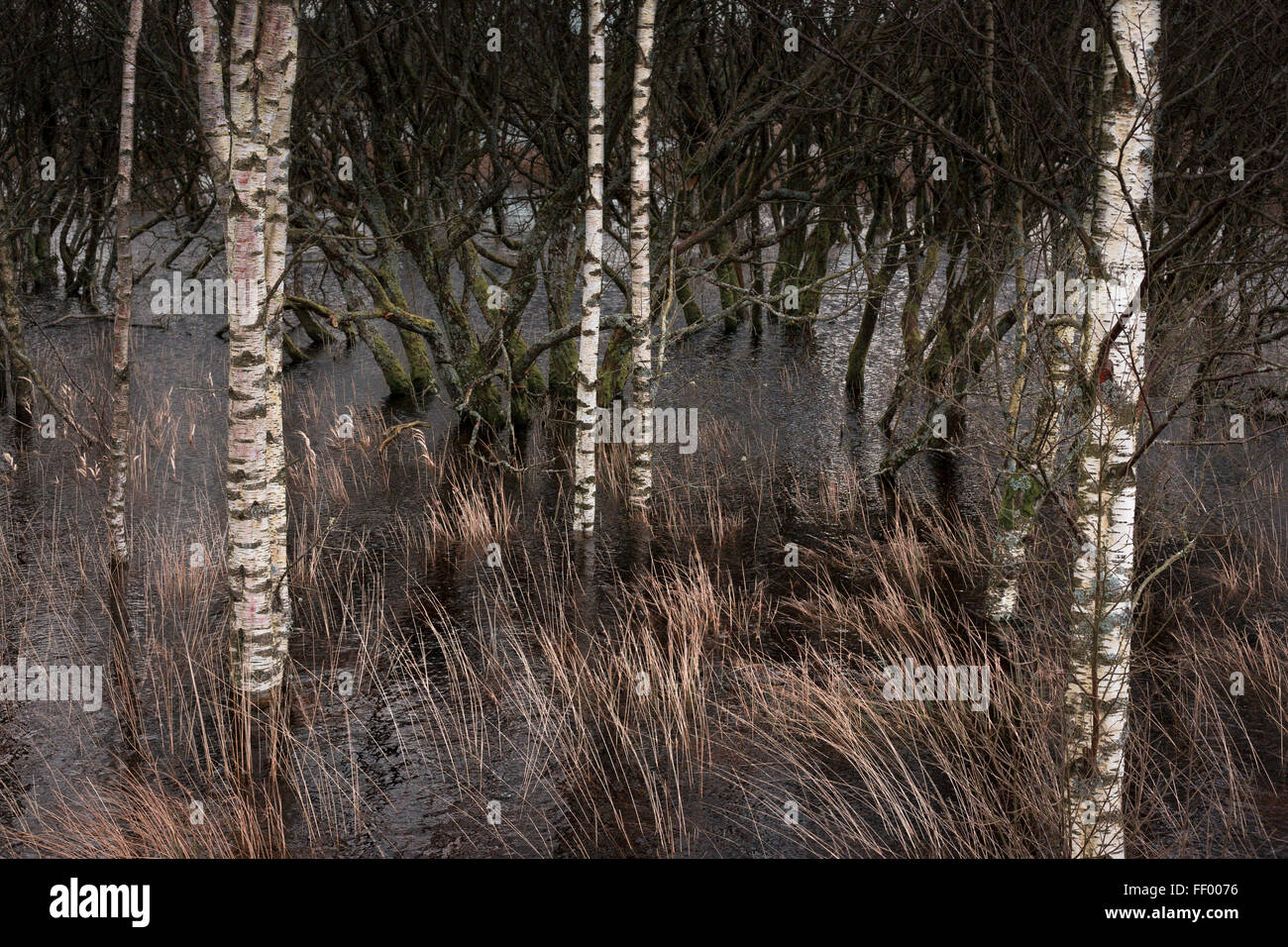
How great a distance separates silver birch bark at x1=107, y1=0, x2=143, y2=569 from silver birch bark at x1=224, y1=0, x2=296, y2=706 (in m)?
2.16

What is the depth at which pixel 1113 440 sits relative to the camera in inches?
173

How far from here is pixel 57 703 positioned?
6641mm

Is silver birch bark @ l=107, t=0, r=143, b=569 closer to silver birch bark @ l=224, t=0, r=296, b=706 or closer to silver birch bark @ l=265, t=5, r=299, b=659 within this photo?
silver birch bark @ l=265, t=5, r=299, b=659

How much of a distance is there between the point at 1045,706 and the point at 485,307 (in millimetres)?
9645

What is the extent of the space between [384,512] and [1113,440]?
7383 millimetres

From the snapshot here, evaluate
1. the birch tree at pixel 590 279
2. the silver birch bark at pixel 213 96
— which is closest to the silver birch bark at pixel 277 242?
the silver birch bark at pixel 213 96

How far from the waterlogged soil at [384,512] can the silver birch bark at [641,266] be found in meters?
0.56

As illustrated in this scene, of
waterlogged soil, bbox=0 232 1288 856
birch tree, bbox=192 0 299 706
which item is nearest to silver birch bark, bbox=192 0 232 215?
birch tree, bbox=192 0 299 706

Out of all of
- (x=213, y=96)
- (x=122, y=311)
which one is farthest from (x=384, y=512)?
(x=213, y=96)

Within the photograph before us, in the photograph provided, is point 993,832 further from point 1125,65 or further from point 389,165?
point 389,165

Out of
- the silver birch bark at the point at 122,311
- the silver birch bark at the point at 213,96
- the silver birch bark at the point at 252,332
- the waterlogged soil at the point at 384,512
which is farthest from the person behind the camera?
the silver birch bark at the point at 122,311

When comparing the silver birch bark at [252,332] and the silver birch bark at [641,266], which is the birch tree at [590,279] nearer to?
the silver birch bark at [641,266]

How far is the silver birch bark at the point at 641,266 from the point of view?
929 centimetres
